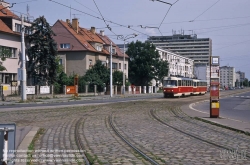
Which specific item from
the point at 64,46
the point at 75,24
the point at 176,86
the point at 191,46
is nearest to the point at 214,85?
the point at 176,86

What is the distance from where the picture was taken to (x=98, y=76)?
64.4 metres

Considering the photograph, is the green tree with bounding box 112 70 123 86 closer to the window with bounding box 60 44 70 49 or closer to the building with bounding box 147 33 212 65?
the window with bounding box 60 44 70 49

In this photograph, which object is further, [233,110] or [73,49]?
[73,49]

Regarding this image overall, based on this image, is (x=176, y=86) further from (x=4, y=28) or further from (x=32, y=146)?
(x=32, y=146)

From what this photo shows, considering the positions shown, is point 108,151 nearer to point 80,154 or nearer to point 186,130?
point 80,154

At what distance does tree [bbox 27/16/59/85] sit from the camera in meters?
53.0

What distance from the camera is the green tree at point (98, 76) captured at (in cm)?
6281

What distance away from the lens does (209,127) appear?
15.9 m

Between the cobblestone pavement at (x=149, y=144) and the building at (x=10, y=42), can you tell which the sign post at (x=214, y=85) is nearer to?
the cobblestone pavement at (x=149, y=144)

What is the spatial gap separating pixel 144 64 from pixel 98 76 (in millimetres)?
26896

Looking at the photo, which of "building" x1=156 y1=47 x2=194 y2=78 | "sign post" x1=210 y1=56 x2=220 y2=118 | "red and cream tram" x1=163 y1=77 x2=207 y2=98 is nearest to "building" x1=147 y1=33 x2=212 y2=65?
"building" x1=156 y1=47 x2=194 y2=78

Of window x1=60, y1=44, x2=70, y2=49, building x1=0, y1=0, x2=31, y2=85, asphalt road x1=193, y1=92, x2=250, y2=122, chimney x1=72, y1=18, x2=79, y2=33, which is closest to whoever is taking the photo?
asphalt road x1=193, y1=92, x2=250, y2=122

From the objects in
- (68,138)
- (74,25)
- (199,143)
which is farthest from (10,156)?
(74,25)

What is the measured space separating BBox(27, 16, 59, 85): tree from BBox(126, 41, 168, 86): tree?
124 ft
